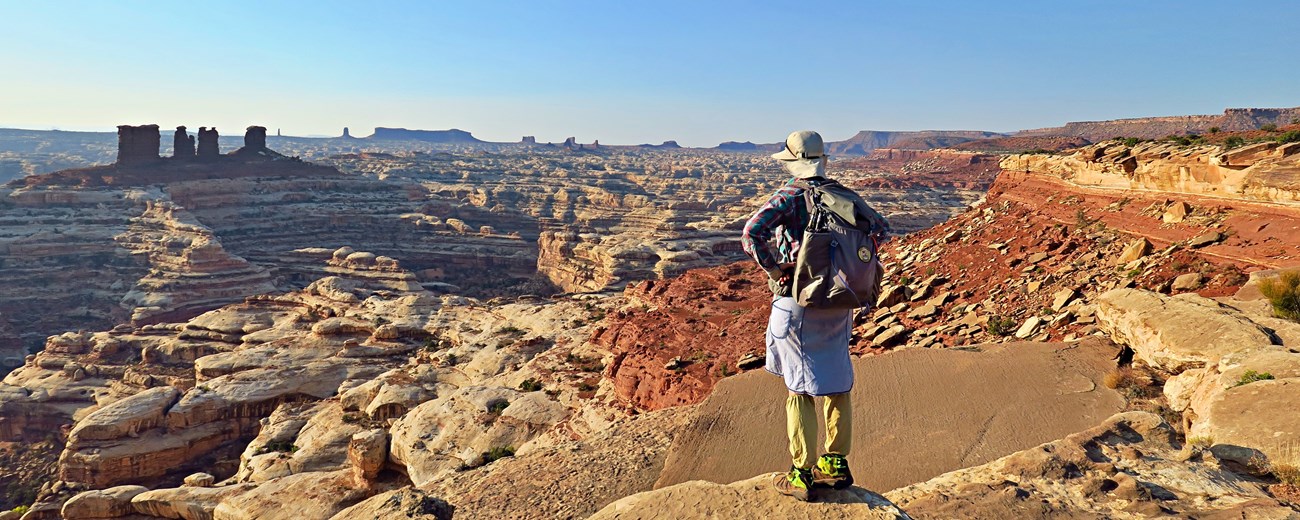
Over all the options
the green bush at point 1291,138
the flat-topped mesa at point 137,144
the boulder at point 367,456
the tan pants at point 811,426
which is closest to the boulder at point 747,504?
the tan pants at point 811,426

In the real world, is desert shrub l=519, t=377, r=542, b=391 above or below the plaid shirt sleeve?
below

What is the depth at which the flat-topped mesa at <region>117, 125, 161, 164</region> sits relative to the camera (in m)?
64.9

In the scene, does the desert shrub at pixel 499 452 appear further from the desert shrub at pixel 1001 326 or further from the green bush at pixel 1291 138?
the green bush at pixel 1291 138

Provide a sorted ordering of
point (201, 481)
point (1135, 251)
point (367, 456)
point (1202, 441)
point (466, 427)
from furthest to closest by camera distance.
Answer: point (201, 481) < point (466, 427) < point (367, 456) < point (1135, 251) < point (1202, 441)

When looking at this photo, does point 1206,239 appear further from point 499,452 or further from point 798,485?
point 499,452

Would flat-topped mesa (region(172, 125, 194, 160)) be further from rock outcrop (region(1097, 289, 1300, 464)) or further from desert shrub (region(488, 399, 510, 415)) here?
rock outcrop (region(1097, 289, 1300, 464))

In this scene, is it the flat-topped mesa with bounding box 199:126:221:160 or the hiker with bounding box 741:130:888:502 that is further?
the flat-topped mesa with bounding box 199:126:221:160

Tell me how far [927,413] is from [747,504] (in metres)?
3.39

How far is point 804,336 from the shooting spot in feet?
12.9

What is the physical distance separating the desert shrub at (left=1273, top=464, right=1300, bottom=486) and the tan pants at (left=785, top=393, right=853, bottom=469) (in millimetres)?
2777

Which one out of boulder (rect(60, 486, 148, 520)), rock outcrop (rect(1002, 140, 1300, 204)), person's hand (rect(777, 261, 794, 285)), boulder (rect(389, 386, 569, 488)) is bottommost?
boulder (rect(60, 486, 148, 520))

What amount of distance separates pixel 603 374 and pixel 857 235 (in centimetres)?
1153

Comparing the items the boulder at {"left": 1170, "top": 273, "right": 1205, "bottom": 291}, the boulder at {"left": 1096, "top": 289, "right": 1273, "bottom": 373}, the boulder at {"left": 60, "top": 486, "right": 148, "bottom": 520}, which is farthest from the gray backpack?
the boulder at {"left": 60, "top": 486, "right": 148, "bottom": 520}

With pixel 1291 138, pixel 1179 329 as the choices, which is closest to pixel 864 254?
pixel 1179 329
